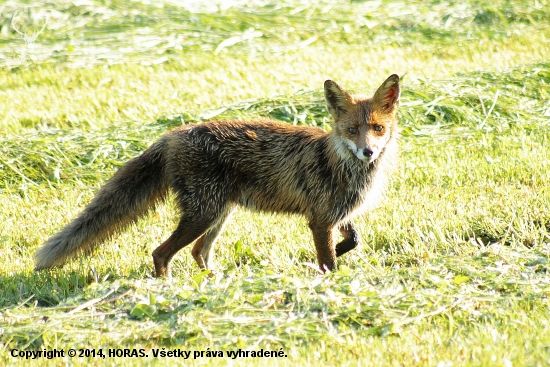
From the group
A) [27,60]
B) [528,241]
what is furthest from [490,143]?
[27,60]

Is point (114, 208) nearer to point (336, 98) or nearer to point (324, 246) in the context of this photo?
point (324, 246)

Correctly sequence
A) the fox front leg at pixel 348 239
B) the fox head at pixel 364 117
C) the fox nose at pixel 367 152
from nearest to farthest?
the fox nose at pixel 367 152, the fox head at pixel 364 117, the fox front leg at pixel 348 239

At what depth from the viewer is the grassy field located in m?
5.65

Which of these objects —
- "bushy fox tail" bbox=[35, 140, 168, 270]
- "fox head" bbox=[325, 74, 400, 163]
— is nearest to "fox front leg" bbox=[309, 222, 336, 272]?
"fox head" bbox=[325, 74, 400, 163]

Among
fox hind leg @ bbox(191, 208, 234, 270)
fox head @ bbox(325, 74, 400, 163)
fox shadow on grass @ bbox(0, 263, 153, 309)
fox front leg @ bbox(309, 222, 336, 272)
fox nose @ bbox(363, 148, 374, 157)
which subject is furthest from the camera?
fox hind leg @ bbox(191, 208, 234, 270)

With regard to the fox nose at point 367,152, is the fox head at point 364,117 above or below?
above

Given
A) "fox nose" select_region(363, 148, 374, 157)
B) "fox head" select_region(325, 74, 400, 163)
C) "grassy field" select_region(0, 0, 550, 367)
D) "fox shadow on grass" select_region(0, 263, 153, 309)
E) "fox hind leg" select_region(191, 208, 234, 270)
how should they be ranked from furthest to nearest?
"fox hind leg" select_region(191, 208, 234, 270)
"fox head" select_region(325, 74, 400, 163)
"fox nose" select_region(363, 148, 374, 157)
"fox shadow on grass" select_region(0, 263, 153, 309)
"grassy field" select_region(0, 0, 550, 367)

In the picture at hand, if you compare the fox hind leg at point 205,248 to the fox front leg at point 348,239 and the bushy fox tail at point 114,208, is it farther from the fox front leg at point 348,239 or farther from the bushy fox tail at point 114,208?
the fox front leg at point 348,239

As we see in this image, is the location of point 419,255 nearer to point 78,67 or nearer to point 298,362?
point 298,362

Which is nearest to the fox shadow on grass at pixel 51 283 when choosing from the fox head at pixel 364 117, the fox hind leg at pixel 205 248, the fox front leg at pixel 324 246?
the fox hind leg at pixel 205 248

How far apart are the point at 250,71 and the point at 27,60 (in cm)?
398

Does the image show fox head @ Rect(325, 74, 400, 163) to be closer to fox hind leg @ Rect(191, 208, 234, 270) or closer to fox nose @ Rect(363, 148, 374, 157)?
fox nose @ Rect(363, 148, 374, 157)

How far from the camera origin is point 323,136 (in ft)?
24.9

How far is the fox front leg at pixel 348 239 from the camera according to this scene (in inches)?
295
